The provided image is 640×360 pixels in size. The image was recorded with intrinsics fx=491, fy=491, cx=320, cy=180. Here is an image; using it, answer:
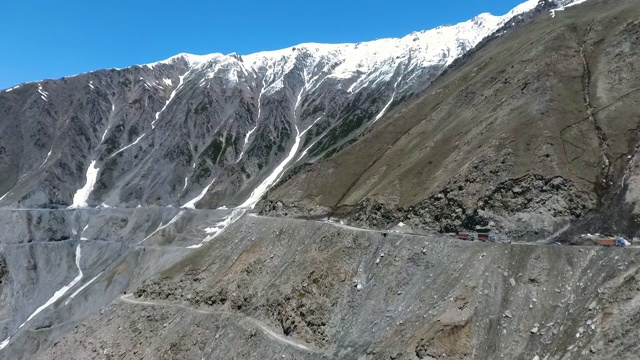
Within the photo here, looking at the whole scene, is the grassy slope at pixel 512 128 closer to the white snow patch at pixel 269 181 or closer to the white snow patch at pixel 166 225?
the white snow patch at pixel 269 181

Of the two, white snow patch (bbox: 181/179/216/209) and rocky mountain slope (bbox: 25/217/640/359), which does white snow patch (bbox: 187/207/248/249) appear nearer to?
rocky mountain slope (bbox: 25/217/640/359)

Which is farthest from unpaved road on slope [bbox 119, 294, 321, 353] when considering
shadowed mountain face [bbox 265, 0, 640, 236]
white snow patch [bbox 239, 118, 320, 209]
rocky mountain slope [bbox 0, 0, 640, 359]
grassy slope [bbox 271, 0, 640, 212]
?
white snow patch [bbox 239, 118, 320, 209]

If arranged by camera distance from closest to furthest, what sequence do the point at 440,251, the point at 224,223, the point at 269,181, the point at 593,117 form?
the point at 440,251 < the point at 593,117 < the point at 224,223 < the point at 269,181

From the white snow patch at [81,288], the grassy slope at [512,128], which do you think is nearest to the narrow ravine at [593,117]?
the grassy slope at [512,128]

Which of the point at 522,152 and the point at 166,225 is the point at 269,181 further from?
the point at 522,152

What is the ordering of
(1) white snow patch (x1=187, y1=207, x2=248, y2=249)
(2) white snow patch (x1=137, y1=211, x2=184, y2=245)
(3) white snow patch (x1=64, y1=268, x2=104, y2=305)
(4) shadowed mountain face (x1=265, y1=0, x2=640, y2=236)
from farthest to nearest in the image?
(2) white snow patch (x1=137, y1=211, x2=184, y2=245)
(3) white snow patch (x1=64, y1=268, x2=104, y2=305)
(1) white snow patch (x1=187, y1=207, x2=248, y2=249)
(4) shadowed mountain face (x1=265, y1=0, x2=640, y2=236)

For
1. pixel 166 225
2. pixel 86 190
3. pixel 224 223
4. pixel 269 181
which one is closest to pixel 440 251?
pixel 224 223
